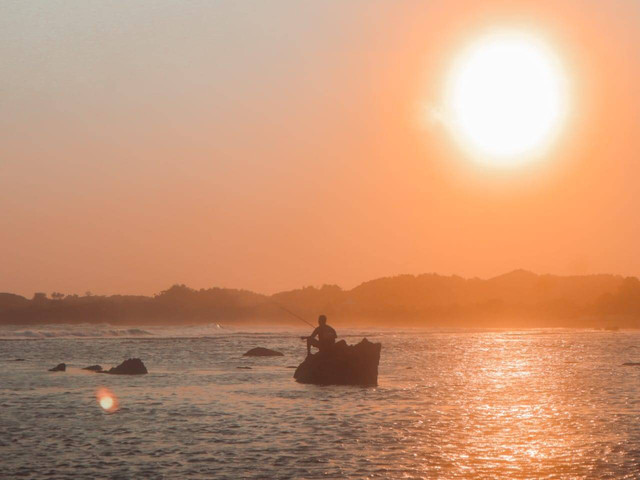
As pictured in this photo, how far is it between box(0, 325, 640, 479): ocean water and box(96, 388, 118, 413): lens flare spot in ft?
1.05

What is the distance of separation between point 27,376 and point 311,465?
31413 mm

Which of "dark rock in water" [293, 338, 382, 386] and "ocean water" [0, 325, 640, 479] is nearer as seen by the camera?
"ocean water" [0, 325, 640, 479]

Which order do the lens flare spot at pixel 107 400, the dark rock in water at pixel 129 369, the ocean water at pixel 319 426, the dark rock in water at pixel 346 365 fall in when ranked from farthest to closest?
the dark rock in water at pixel 129 369 < the dark rock in water at pixel 346 365 < the lens flare spot at pixel 107 400 < the ocean water at pixel 319 426

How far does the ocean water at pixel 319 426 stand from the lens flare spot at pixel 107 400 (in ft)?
1.05

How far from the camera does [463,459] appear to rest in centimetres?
2178

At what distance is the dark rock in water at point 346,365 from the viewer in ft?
136

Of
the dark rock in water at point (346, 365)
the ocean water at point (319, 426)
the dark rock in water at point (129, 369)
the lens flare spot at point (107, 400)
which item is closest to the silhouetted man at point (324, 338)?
the dark rock in water at point (346, 365)

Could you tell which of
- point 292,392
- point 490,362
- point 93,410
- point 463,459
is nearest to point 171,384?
point 292,392

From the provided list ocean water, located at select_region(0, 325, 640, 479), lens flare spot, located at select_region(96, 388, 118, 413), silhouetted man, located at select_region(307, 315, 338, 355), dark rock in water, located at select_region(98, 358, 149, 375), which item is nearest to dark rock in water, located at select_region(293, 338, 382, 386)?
silhouetted man, located at select_region(307, 315, 338, 355)

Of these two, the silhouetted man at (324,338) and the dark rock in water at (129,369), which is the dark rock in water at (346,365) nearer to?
the silhouetted man at (324,338)

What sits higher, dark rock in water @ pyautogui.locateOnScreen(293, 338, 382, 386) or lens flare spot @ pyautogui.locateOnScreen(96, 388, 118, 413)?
dark rock in water @ pyautogui.locateOnScreen(293, 338, 382, 386)

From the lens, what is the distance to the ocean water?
821 inches

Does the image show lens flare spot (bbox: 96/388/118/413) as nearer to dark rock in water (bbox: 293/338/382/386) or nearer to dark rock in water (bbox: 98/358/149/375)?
dark rock in water (bbox: 98/358/149/375)

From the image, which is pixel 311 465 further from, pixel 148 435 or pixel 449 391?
pixel 449 391
